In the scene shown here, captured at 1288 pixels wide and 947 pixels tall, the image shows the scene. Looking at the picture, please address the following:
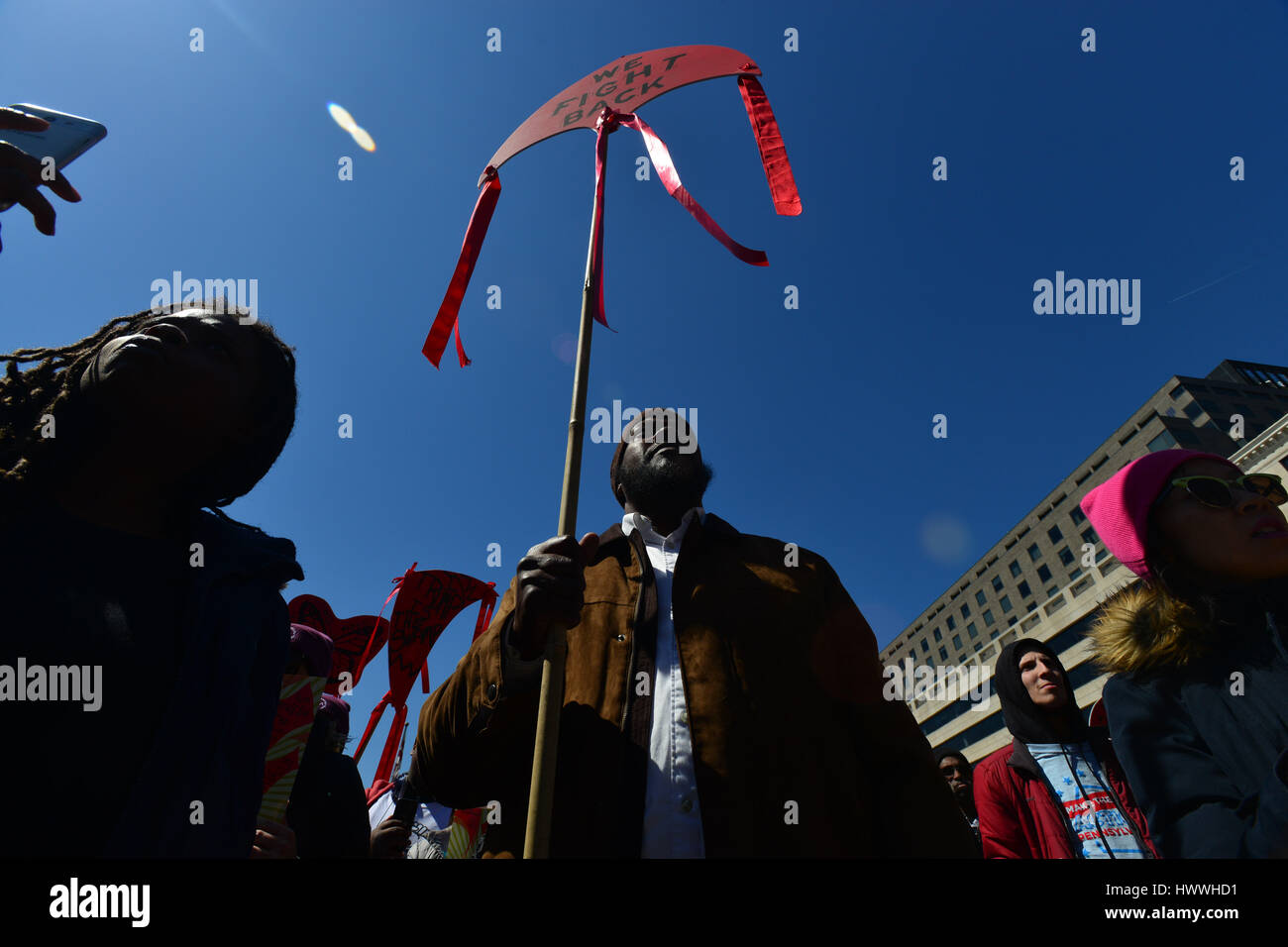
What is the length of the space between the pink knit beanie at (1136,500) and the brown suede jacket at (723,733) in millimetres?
1092

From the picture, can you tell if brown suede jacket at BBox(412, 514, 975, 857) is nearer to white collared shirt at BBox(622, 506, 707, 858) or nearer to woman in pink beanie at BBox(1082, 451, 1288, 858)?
white collared shirt at BBox(622, 506, 707, 858)

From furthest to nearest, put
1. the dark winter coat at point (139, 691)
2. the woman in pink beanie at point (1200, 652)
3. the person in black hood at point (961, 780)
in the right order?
the person in black hood at point (961, 780) < the woman in pink beanie at point (1200, 652) < the dark winter coat at point (139, 691)

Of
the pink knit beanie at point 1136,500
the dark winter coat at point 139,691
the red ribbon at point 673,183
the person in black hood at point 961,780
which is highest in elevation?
the red ribbon at point 673,183

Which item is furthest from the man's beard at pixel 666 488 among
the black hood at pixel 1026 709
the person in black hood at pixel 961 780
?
the person in black hood at pixel 961 780

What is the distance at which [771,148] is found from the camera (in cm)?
258

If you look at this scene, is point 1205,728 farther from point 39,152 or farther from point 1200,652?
point 39,152

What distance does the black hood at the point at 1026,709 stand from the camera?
11.5 feet

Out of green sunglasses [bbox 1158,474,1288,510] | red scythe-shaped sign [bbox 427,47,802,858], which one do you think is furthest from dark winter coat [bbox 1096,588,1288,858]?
red scythe-shaped sign [bbox 427,47,802,858]

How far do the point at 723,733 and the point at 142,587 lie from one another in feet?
4.74

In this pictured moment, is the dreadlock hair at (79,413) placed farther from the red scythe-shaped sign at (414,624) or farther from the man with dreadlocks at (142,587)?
the red scythe-shaped sign at (414,624)
